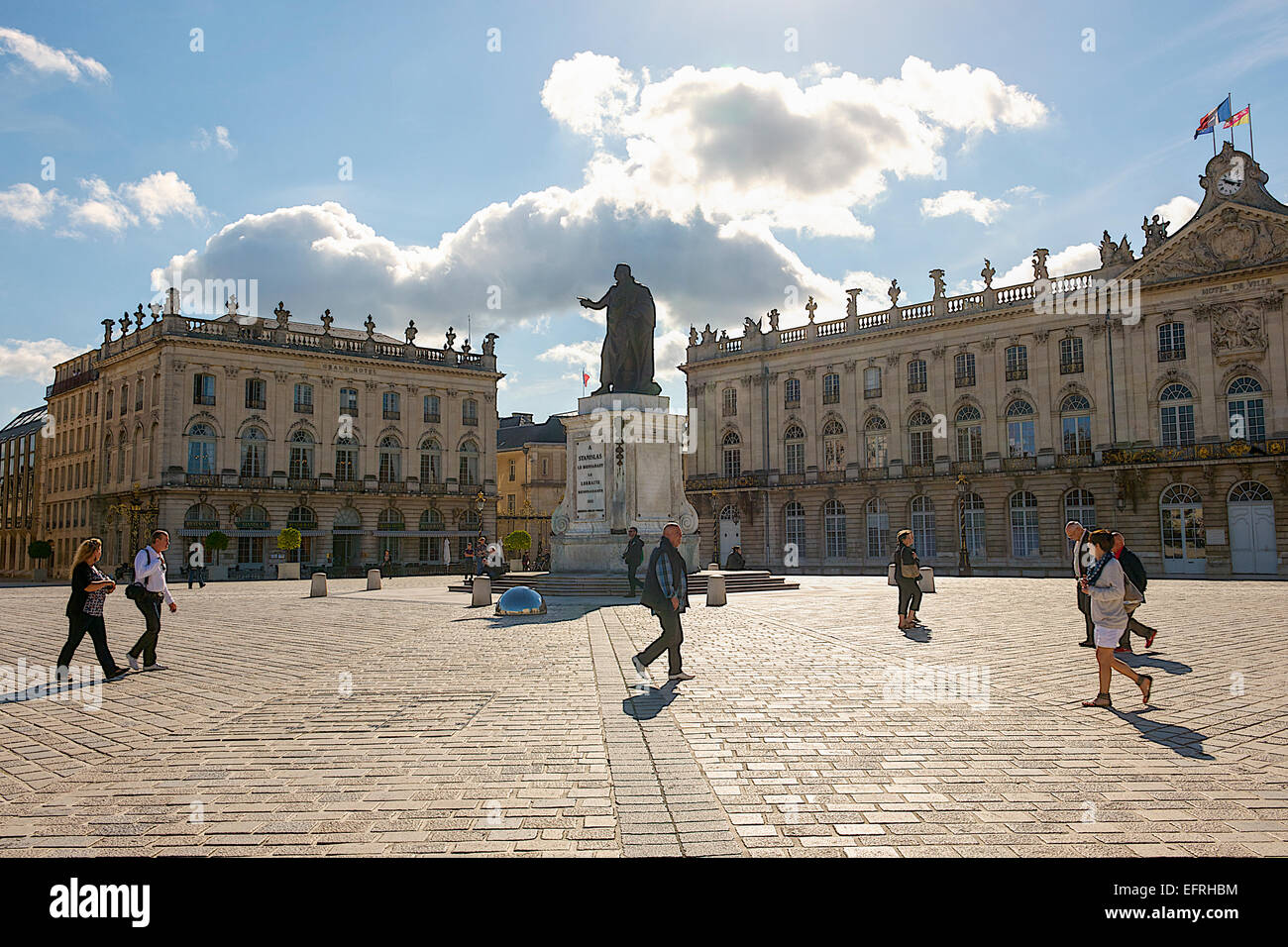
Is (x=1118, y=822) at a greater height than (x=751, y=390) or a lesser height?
lesser

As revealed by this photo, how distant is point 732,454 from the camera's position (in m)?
58.2

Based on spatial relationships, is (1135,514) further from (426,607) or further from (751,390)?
(426,607)

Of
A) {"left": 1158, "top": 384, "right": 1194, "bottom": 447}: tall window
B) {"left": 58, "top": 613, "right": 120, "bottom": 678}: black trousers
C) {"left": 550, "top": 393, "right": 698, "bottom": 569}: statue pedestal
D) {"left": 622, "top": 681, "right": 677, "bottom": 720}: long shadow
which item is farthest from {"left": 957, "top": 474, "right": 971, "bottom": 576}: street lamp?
{"left": 58, "top": 613, "right": 120, "bottom": 678}: black trousers

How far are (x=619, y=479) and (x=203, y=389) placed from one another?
40.0m

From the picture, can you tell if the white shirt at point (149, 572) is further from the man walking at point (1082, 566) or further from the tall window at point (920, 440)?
the tall window at point (920, 440)

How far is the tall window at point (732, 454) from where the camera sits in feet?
189

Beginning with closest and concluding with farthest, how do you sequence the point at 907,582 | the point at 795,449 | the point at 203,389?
1. the point at 907,582
2. the point at 203,389
3. the point at 795,449

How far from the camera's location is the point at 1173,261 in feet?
141

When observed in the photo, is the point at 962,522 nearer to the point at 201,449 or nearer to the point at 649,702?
the point at 649,702

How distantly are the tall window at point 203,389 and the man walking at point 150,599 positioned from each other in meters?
45.9

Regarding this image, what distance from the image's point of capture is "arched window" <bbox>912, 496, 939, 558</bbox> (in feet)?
162

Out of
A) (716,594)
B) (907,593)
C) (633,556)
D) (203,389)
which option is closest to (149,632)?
(633,556)

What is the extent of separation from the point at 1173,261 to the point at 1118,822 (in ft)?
152
